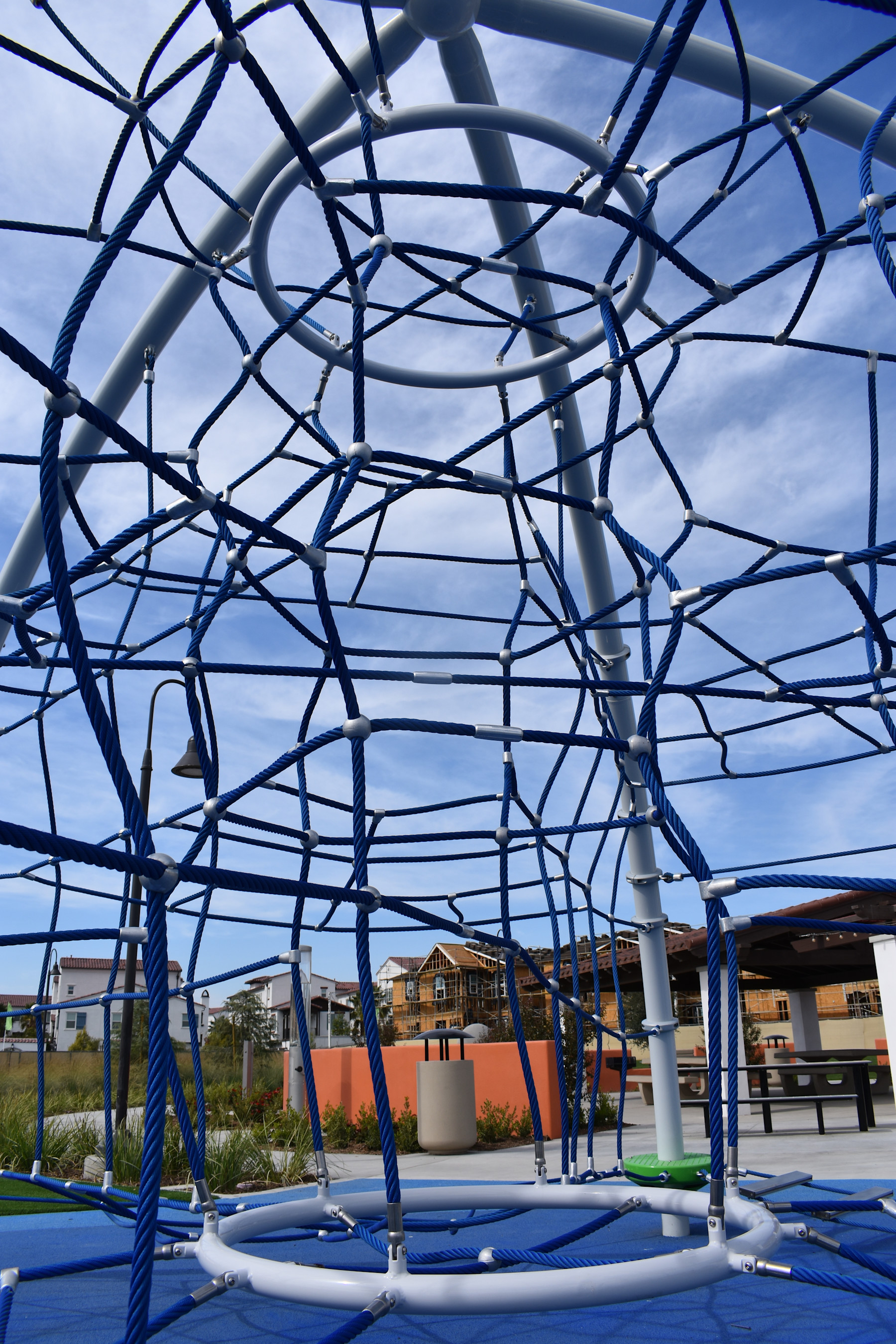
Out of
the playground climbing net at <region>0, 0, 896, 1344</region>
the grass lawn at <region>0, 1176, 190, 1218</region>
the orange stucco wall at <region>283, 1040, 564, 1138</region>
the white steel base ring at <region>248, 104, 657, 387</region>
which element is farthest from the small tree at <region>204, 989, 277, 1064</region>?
the white steel base ring at <region>248, 104, 657, 387</region>

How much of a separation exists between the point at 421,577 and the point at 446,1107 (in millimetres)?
5974

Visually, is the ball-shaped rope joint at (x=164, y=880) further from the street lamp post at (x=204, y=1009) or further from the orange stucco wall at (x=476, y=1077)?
the orange stucco wall at (x=476, y=1077)

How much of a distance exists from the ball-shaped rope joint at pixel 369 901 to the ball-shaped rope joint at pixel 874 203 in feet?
7.83

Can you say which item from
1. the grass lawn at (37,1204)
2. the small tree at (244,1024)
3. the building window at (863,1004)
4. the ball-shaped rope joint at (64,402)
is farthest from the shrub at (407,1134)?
the small tree at (244,1024)

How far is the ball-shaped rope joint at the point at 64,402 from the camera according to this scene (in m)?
1.76

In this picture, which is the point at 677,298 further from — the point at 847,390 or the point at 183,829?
the point at 183,829

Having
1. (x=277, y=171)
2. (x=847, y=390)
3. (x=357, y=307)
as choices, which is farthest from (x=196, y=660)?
(x=847, y=390)

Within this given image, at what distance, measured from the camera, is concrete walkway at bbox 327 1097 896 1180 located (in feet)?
23.3

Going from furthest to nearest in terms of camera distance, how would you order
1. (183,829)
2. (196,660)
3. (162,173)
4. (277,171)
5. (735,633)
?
(735,633)
(183,829)
(277,171)
(196,660)
(162,173)

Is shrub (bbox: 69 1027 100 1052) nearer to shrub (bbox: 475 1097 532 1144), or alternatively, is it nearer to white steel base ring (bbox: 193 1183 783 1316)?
shrub (bbox: 475 1097 532 1144)

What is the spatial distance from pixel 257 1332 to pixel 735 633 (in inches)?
177

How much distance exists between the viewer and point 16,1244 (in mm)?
4453

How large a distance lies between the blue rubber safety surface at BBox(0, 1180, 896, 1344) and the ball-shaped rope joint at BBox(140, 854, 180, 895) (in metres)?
1.39

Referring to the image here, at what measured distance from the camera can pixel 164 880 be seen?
178 centimetres
